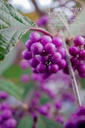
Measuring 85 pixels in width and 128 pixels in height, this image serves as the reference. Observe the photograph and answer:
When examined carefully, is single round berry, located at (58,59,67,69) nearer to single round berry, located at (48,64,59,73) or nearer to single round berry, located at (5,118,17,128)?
single round berry, located at (48,64,59,73)

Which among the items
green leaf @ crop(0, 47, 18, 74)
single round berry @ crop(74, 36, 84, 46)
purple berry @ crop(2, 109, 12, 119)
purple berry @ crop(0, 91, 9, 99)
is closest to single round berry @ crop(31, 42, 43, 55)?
single round berry @ crop(74, 36, 84, 46)

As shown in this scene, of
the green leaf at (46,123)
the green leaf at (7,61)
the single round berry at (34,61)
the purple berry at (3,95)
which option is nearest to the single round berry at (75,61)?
the single round berry at (34,61)

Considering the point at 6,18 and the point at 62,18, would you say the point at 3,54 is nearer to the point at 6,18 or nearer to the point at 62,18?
the point at 6,18

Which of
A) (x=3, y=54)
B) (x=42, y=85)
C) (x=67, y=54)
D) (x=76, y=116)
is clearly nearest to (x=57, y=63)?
(x=67, y=54)

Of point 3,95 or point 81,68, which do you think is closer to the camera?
point 81,68

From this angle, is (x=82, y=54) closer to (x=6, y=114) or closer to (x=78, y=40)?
(x=78, y=40)

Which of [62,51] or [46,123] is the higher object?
[62,51]

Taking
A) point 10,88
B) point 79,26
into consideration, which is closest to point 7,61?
point 10,88
